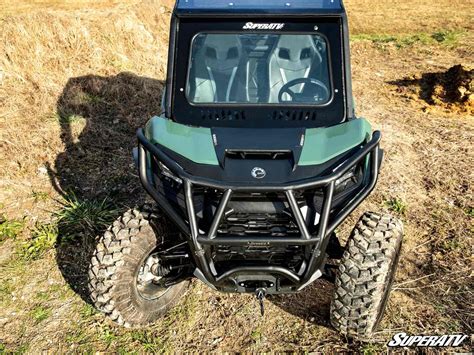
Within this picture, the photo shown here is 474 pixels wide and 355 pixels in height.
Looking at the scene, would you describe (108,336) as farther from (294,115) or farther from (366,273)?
(294,115)

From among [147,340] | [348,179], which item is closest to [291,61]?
[348,179]

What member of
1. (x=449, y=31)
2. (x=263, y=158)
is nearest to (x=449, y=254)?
(x=263, y=158)

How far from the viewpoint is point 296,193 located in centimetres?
302

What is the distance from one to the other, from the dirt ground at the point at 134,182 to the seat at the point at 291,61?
5.65 ft

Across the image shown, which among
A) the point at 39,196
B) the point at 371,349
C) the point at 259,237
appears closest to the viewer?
the point at 259,237

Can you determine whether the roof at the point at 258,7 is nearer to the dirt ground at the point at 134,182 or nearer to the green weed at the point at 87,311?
the dirt ground at the point at 134,182

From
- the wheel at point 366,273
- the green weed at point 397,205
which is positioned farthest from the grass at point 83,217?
the green weed at point 397,205

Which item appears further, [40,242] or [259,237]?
[40,242]

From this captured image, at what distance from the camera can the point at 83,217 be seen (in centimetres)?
487

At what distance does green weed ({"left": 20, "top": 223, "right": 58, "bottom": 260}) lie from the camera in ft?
15.2

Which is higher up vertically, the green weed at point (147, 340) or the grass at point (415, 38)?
the green weed at point (147, 340)

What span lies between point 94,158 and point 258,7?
A: 3.39 m

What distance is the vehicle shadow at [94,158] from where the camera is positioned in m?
4.73

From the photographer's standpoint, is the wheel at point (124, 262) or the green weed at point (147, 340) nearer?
the wheel at point (124, 262)
